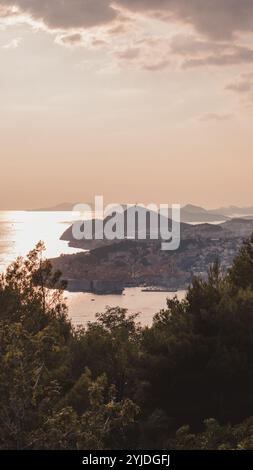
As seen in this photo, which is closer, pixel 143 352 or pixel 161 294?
pixel 143 352

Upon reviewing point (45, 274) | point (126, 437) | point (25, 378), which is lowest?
point (126, 437)

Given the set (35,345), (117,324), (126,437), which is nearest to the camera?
(35,345)

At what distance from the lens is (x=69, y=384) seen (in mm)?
23750

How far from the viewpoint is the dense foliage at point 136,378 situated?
40.7 ft

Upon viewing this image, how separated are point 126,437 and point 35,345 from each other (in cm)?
1018

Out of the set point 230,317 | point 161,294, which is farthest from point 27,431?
point 161,294

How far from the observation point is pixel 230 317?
79.9 feet

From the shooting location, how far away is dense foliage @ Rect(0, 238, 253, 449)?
12406mm

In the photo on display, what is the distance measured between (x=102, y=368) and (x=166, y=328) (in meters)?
3.63

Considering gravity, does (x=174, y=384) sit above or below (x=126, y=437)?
above

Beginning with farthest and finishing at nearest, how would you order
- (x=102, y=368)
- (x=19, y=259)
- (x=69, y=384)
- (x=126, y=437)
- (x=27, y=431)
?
(x=19, y=259) → (x=102, y=368) → (x=69, y=384) → (x=126, y=437) → (x=27, y=431)

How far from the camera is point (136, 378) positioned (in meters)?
23.5

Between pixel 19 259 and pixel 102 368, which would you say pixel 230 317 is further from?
pixel 19 259

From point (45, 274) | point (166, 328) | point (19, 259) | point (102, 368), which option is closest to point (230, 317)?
point (166, 328)
